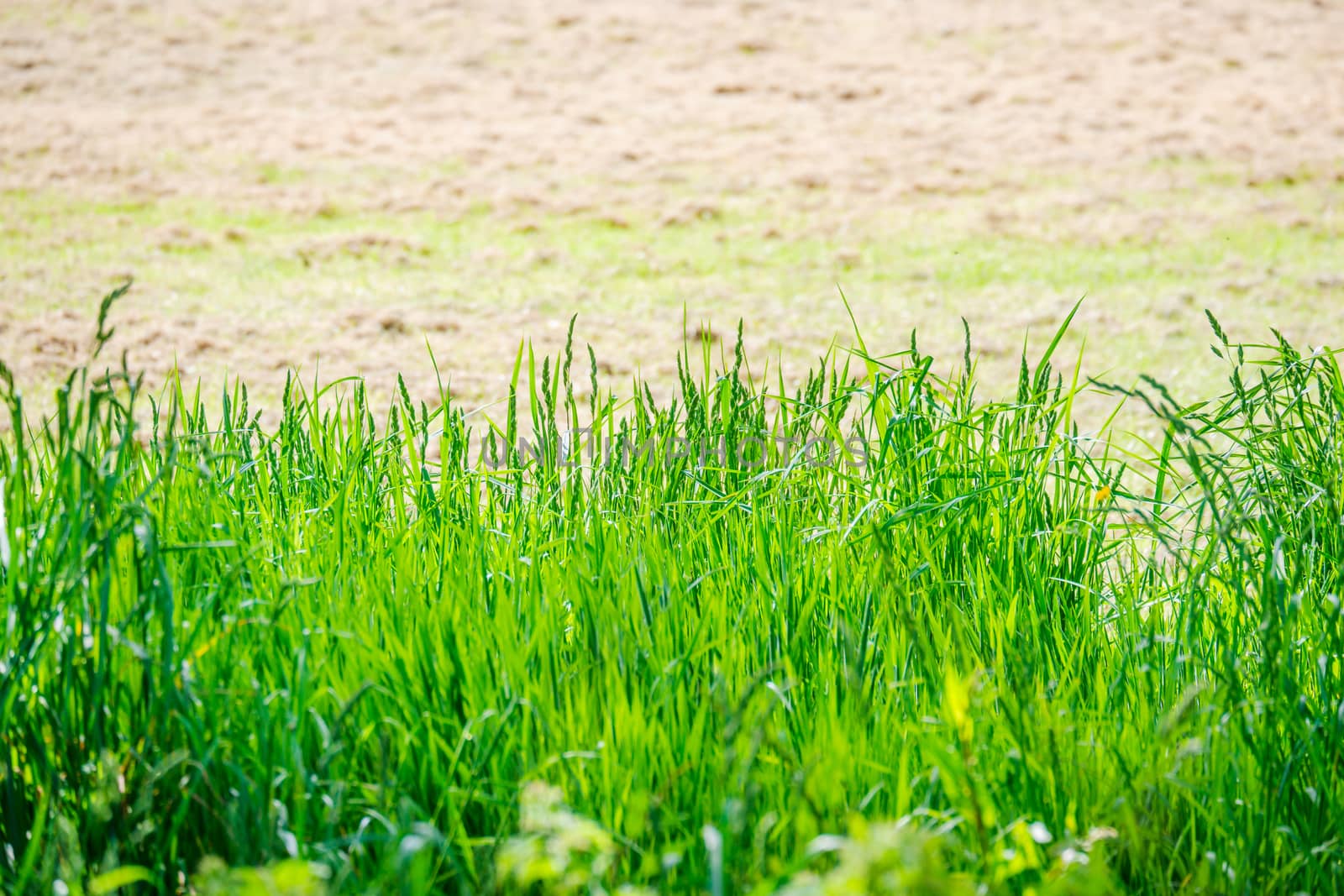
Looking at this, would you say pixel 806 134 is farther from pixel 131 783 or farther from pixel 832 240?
pixel 131 783

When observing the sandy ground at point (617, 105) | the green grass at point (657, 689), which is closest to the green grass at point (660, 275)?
the sandy ground at point (617, 105)

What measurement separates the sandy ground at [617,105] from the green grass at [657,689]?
3.29 metres

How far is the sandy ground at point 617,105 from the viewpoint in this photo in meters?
7.70

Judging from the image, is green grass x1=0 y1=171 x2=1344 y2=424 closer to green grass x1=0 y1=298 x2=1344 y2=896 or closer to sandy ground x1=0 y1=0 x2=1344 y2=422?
sandy ground x1=0 y1=0 x2=1344 y2=422

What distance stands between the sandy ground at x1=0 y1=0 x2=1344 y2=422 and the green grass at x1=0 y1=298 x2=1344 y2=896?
3.29 m

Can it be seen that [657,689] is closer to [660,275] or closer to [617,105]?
[660,275]

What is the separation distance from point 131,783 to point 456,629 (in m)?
0.45

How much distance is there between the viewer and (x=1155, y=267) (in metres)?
6.38

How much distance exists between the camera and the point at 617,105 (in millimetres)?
9633

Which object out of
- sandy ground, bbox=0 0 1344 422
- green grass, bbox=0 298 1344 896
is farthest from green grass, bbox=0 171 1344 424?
green grass, bbox=0 298 1344 896

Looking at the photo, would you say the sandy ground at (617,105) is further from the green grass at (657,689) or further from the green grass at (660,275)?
the green grass at (657,689)

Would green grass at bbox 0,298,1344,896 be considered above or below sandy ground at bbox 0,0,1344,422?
below

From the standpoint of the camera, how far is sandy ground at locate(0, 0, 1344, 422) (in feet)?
25.3

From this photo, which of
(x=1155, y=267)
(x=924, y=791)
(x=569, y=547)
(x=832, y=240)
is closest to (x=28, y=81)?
(x=832, y=240)
